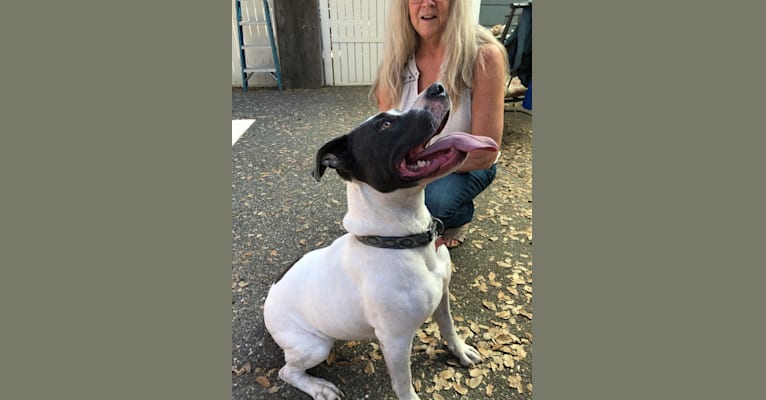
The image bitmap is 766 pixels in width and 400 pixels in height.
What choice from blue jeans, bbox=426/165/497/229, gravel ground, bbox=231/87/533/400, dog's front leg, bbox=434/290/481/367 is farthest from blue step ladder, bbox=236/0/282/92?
dog's front leg, bbox=434/290/481/367

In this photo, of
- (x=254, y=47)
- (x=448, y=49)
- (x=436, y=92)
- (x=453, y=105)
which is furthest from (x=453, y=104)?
(x=254, y=47)

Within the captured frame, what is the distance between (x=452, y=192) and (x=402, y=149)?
1.50m

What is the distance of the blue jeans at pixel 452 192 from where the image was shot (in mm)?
2945

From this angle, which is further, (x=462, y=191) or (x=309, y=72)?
(x=309, y=72)

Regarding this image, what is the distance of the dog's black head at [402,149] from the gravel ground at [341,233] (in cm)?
129

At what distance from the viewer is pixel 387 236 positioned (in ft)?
5.56

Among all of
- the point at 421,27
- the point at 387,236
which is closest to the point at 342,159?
the point at 387,236

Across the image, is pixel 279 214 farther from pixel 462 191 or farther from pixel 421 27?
pixel 421 27

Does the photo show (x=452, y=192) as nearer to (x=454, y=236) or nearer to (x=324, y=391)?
(x=454, y=236)

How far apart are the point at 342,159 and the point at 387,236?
37 centimetres

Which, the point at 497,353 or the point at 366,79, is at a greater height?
the point at 366,79

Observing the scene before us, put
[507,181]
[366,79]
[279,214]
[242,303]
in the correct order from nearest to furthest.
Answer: [242,303] < [279,214] < [507,181] < [366,79]

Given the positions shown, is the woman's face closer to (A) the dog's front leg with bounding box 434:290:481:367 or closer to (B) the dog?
(B) the dog

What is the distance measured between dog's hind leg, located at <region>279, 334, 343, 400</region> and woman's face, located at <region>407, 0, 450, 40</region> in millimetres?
2029
